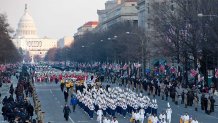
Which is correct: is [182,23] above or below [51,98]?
above

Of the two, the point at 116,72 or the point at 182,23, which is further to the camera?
the point at 116,72

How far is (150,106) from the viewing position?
37.4 metres

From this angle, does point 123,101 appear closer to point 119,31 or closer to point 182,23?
point 182,23

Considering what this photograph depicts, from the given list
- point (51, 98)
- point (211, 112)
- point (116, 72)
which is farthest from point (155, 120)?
point (116, 72)

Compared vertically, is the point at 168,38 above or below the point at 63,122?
above

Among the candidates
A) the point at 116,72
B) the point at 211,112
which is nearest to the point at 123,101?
the point at 211,112

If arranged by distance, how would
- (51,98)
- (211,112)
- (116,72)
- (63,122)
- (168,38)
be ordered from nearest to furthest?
(63,122)
(211,112)
(51,98)
(168,38)
(116,72)

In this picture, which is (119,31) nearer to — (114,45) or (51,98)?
(114,45)

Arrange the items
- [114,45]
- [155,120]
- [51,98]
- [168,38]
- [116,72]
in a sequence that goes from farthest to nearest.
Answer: [114,45] < [116,72] < [168,38] < [51,98] < [155,120]

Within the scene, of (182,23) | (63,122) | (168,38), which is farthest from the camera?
(168,38)

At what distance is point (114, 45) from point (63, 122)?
231 feet

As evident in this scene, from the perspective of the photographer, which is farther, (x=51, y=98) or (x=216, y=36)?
(x=51, y=98)

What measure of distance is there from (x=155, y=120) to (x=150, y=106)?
6.25 meters

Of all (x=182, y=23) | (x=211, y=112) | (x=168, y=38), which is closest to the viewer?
(x=211, y=112)
